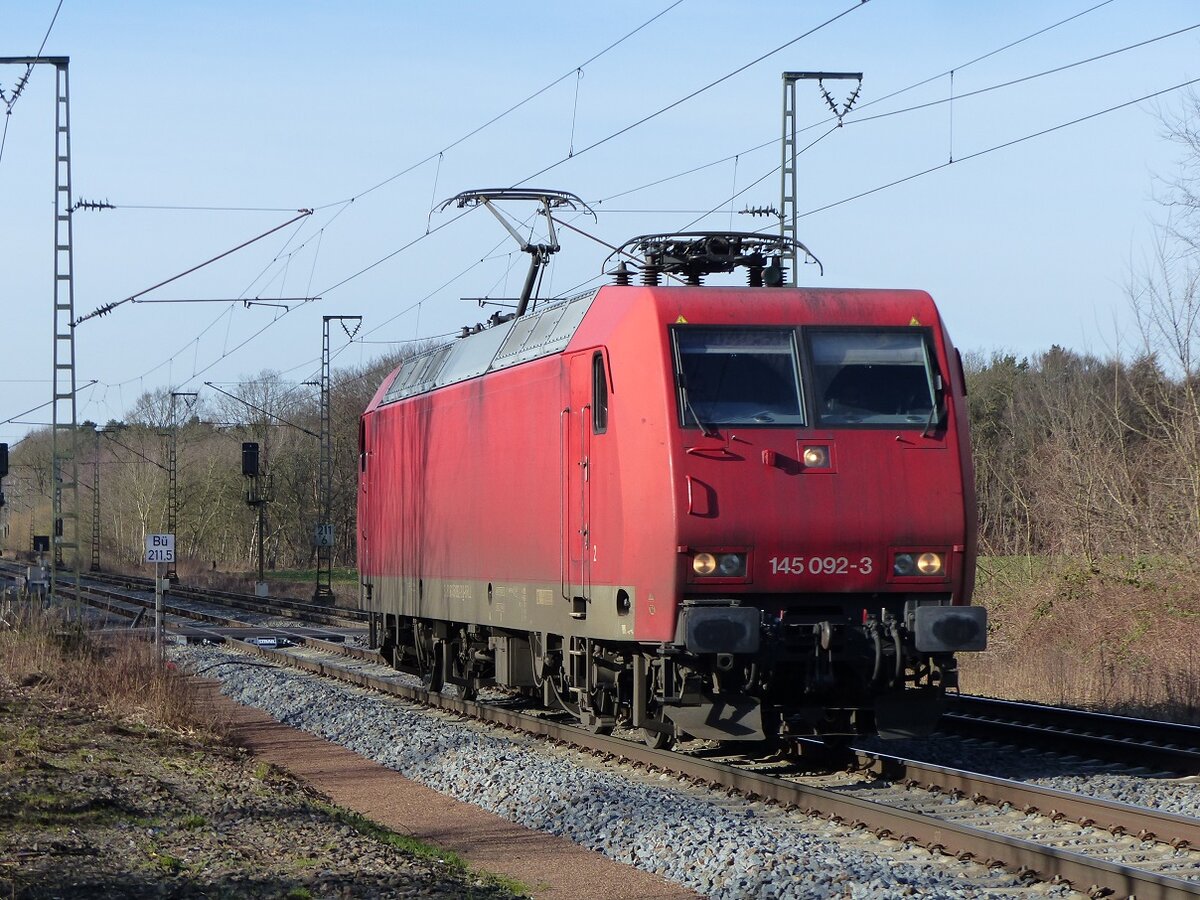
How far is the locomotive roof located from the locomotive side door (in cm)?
54

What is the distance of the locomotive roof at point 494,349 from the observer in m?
13.2

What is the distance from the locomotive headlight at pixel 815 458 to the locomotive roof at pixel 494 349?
96.0 inches

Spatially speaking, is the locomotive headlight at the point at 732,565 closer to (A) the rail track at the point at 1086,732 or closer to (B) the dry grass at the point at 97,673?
(A) the rail track at the point at 1086,732

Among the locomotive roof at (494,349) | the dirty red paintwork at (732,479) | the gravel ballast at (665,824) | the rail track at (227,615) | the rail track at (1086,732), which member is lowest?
the rail track at (227,615)

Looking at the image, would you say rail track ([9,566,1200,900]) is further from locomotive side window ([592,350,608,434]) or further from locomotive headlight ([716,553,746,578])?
locomotive side window ([592,350,608,434])

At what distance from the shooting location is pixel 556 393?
1307 cm

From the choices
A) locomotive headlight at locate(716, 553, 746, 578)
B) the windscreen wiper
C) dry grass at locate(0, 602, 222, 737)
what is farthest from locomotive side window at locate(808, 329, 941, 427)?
dry grass at locate(0, 602, 222, 737)

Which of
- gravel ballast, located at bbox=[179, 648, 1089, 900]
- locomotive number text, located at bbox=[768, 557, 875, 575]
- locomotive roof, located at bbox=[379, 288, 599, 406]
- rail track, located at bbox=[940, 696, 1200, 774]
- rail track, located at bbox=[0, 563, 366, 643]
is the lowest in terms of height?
rail track, located at bbox=[0, 563, 366, 643]

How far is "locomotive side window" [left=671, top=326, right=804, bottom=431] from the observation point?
36.8 ft

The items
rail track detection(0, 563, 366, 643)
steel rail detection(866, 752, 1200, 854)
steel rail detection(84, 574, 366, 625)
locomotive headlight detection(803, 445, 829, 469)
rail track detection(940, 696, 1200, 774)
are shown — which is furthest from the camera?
steel rail detection(84, 574, 366, 625)

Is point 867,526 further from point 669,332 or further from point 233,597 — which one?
point 233,597

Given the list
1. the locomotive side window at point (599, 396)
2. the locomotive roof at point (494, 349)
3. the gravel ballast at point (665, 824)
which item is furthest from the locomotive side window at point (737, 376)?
the gravel ballast at point (665, 824)

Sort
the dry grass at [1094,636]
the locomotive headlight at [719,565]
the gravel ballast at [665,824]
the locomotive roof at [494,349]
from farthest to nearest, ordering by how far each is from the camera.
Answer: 1. the dry grass at [1094,636]
2. the locomotive roof at [494,349]
3. the locomotive headlight at [719,565]
4. the gravel ballast at [665,824]

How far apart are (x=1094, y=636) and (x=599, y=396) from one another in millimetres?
13491
